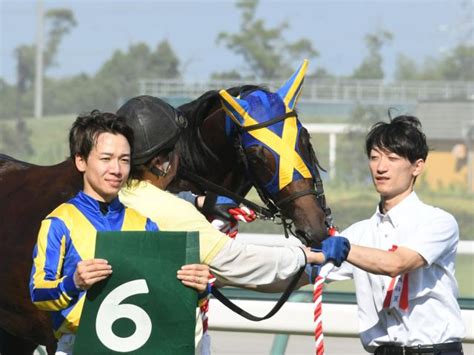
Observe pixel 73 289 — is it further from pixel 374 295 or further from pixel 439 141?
pixel 439 141

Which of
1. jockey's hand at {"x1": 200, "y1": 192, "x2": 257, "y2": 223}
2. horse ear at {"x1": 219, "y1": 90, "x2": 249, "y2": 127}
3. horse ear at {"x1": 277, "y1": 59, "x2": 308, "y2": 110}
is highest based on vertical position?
horse ear at {"x1": 277, "y1": 59, "x2": 308, "y2": 110}

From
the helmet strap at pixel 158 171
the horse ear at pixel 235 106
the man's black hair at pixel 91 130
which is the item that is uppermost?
the horse ear at pixel 235 106

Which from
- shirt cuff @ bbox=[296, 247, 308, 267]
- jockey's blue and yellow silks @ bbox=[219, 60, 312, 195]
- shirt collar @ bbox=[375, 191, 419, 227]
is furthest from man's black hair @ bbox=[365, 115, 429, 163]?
shirt cuff @ bbox=[296, 247, 308, 267]

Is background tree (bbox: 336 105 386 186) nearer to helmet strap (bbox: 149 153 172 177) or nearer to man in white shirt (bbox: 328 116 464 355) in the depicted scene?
man in white shirt (bbox: 328 116 464 355)

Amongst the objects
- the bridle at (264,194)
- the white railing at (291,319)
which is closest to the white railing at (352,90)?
the white railing at (291,319)

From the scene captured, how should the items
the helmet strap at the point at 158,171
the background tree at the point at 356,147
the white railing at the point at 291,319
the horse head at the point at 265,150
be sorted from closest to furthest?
1. the helmet strap at the point at 158,171
2. the horse head at the point at 265,150
3. the white railing at the point at 291,319
4. the background tree at the point at 356,147

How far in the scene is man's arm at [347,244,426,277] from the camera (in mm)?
3590

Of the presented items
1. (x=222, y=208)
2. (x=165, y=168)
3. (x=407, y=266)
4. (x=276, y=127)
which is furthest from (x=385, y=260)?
(x=222, y=208)

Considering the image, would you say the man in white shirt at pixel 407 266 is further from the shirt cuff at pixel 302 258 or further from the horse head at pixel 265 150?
the shirt cuff at pixel 302 258

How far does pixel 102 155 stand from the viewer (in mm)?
3088

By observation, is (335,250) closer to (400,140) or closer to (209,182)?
(400,140)

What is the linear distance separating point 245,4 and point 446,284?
46.3 m

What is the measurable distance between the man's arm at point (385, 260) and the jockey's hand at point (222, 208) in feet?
2.91

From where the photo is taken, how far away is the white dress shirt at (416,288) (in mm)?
3756
